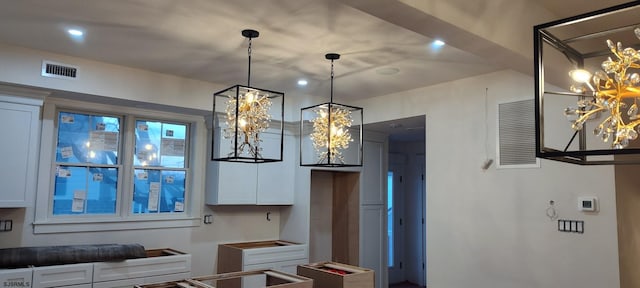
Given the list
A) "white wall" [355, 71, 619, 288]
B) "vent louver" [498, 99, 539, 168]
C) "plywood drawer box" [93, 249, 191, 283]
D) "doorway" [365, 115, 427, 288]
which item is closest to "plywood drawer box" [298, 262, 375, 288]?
"white wall" [355, 71, 619, 288]

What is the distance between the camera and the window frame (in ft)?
15.1

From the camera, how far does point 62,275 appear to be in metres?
4.11

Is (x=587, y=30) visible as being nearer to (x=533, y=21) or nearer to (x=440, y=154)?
(x=533, y=21)

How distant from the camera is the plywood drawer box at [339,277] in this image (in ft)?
11.3

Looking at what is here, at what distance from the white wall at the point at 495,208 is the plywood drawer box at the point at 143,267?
2653mm

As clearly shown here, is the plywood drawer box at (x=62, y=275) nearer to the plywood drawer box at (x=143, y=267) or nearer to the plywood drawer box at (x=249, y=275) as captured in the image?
the plywood drawer box at (x=143, y=267)

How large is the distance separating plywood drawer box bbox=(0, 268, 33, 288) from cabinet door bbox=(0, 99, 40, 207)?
1.93 feet

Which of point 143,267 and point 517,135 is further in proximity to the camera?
point 143,267

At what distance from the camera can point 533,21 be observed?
3.19m

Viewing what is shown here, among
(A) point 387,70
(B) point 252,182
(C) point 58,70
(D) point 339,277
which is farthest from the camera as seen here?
(B) point 252,182

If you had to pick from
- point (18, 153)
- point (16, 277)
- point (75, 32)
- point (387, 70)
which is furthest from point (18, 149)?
point (387, 70)

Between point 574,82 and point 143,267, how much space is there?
4118 mm

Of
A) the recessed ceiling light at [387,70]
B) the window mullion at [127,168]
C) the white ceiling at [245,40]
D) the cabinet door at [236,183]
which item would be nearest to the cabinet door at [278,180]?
the cabinet door at [236,183]

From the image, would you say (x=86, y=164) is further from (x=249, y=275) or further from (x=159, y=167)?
(x=249, y=275)
